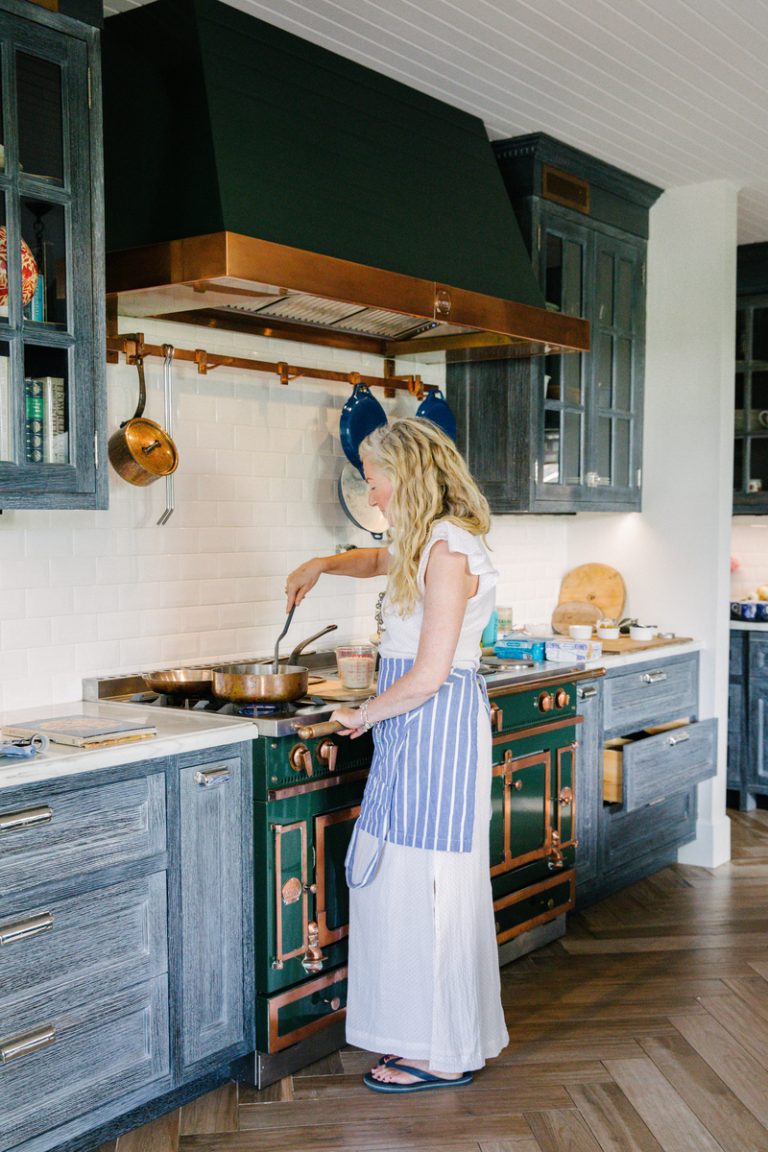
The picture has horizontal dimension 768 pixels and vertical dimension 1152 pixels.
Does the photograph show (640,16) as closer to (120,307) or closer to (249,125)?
(249,125)

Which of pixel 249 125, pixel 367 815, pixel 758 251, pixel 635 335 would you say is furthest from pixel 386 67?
pixel 758 251

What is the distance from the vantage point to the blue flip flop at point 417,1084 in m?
3.05

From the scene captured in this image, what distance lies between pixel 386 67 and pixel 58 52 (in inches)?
50.0

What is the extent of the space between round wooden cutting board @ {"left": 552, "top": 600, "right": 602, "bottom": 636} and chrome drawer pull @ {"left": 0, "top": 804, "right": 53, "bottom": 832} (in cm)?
300

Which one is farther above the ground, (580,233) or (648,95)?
(648,95)

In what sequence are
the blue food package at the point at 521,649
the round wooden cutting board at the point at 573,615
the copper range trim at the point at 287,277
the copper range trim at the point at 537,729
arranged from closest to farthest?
the copper range trim at the point at 287,277 < the copper range trim at the point at 537,729 < the blue food package at the point at 521,649 < the round wooden cutting board at the point at 573,615

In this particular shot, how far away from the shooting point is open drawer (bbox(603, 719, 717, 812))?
447 centimetres

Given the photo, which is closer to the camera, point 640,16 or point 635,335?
point 640,16

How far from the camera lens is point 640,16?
335 cm

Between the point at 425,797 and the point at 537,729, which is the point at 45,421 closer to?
the point at 425,797

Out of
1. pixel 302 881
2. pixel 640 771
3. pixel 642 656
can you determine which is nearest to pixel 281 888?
pixel 302 881

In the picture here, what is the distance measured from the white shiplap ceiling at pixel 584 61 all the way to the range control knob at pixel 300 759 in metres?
2.01

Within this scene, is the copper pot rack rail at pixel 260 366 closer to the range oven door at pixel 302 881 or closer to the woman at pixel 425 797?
the woman at pixel 425 797

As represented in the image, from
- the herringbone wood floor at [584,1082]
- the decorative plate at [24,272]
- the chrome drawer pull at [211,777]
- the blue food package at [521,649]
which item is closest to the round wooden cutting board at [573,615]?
the blue food package at [521,649]
